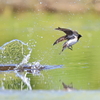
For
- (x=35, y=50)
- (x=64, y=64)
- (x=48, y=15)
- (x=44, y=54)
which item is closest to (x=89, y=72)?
(x=64, y=64)

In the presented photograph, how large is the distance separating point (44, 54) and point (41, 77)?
9.43ft

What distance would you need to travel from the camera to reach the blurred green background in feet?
23.9

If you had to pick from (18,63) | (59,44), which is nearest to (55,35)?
(59,44)

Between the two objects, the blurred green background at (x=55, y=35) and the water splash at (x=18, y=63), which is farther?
the water splash at (x=18, y=63)

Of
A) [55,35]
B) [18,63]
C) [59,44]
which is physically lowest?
[18,63]

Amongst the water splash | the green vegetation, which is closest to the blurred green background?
the green vegetation

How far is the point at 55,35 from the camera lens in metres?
14.9

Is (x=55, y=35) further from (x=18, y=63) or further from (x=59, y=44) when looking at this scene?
(x=18, y=63)

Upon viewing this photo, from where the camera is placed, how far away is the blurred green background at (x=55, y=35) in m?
7.27

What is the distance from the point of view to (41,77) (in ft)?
24.6

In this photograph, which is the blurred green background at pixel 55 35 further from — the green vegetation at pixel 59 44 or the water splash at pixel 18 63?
the water splash at pixel 18 63

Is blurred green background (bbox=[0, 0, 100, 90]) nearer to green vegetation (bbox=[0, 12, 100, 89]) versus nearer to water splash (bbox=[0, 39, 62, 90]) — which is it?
green vegetation (bbox=[0, 12, 100, 89])

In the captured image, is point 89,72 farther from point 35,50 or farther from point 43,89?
point 35,50

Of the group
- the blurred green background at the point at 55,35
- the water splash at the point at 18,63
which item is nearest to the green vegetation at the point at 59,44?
the blurred green background at the point at 55,35
